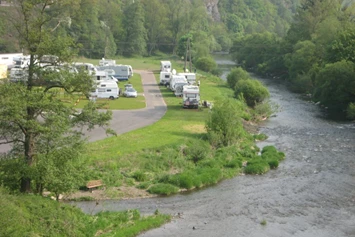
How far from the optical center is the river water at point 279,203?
2694 centimetres

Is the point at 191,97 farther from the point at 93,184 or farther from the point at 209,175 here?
the point at 93,184

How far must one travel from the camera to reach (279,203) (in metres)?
31.2

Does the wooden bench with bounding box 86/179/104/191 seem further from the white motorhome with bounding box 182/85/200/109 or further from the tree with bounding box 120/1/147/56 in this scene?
the tree with bounding box 120/1/147/56

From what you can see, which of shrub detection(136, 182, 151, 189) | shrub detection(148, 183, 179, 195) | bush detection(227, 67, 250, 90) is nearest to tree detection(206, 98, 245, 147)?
shrub detection(148, 183, 179, 195)

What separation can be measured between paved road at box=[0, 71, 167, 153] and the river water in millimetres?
9807

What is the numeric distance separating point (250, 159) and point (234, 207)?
1015 centimetres

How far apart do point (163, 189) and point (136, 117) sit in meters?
18.8

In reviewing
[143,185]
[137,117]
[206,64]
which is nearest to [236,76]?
[206,64]

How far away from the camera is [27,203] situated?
22.2 metres

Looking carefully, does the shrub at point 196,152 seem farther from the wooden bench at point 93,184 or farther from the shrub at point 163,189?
the wooden bench at point 93,184

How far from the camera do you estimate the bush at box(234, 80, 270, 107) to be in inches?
2504

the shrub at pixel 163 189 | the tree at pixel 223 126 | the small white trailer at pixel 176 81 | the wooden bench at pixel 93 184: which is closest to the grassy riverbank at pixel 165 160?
the shrub at pixel 163 189

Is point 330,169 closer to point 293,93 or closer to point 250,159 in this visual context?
point 250,159

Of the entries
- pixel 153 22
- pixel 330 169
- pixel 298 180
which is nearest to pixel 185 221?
pixel 298 180
